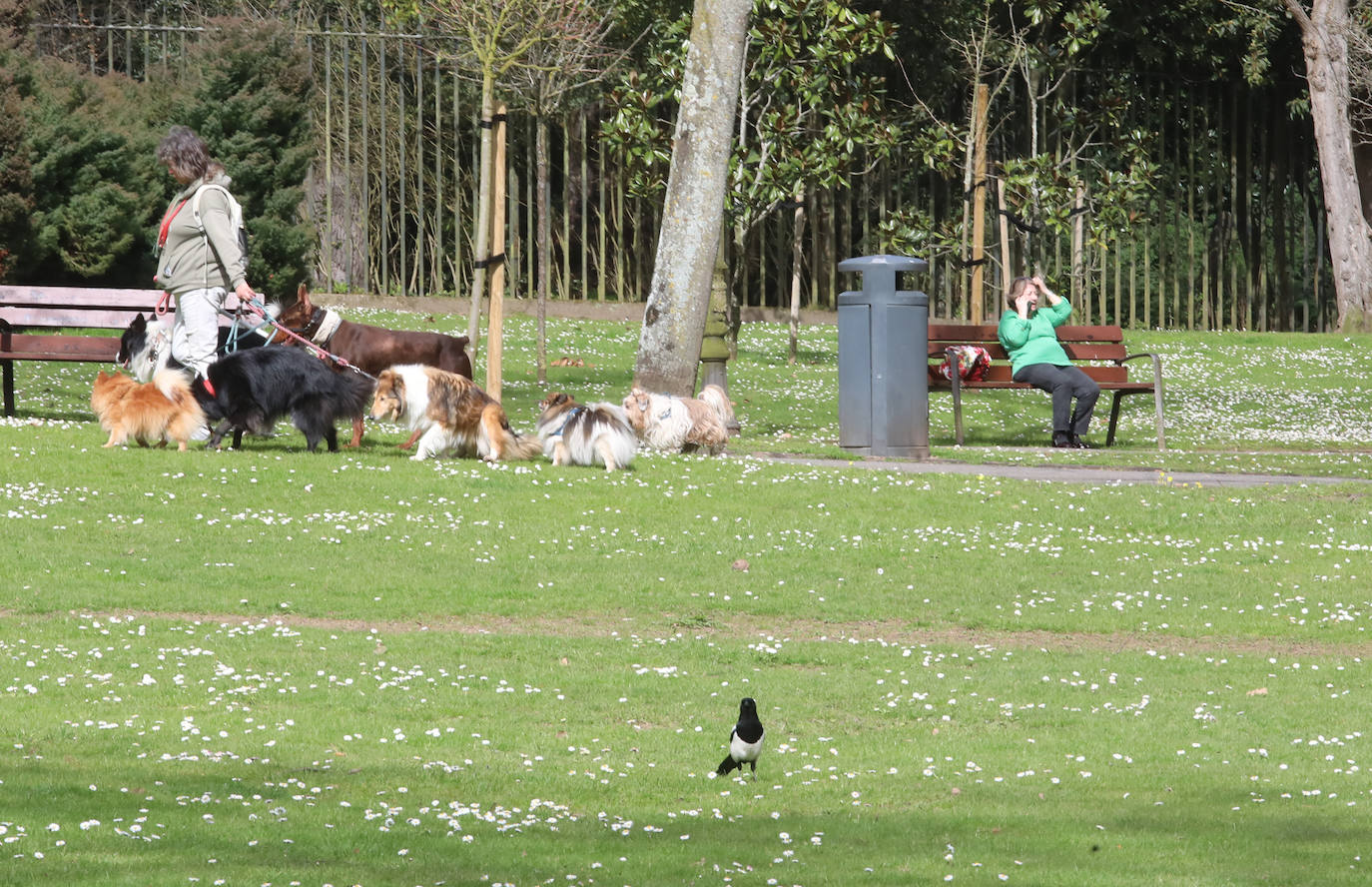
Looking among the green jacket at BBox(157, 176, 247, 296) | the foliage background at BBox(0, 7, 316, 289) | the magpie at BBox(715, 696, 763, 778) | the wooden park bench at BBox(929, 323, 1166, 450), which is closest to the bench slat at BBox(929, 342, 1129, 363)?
the wooden park bench at BBox(929, 323, 1166, 450)

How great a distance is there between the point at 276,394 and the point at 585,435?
102 inches

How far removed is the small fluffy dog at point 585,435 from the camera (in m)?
14.5

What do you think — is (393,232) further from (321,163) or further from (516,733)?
(516,733)

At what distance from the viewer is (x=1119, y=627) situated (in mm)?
10195

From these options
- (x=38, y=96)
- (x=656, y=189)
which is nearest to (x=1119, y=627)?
(x=656, y=189)

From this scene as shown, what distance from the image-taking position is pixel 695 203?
56.7 feet

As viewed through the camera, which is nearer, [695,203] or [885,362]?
[885,362]

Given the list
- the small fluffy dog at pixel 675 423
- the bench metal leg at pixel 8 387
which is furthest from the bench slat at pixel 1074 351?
the bench metal leg at pixel 8 387

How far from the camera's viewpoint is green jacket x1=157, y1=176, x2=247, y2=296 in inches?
547

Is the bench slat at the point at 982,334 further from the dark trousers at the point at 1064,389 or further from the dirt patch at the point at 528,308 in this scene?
the dirt patch at the point at 528,308

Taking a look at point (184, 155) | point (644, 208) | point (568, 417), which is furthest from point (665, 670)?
point (644, 208)

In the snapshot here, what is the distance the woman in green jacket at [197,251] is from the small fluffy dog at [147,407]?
0.27 m

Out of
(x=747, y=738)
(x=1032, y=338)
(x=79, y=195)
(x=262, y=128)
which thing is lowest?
(x=747, y=738)

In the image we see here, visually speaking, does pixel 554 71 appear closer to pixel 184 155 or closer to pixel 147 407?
pixel 184 155
